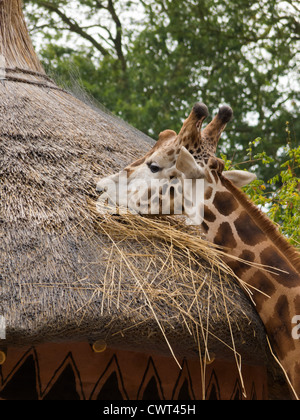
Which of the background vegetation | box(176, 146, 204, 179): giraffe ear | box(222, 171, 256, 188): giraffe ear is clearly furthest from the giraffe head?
the background vegetation

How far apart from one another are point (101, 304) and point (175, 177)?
81 cm

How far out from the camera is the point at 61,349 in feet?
10.1

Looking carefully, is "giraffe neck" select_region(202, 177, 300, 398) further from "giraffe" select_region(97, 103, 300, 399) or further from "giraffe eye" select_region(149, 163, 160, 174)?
"giraffe eye" select_region(149, 163, 160, 174)

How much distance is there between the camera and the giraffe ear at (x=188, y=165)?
10.2ft

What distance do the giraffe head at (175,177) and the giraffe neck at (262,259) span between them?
89 mm

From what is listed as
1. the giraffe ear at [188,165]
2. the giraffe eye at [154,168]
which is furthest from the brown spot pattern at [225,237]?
the giraffe eye at [154,168]

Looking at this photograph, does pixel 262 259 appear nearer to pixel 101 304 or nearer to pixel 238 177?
pixel 238 177

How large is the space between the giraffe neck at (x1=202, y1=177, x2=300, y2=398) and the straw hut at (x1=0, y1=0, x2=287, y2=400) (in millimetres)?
89

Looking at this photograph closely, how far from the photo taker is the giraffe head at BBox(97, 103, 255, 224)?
126 inches

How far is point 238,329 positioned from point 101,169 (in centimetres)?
135

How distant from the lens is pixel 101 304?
2807 mm

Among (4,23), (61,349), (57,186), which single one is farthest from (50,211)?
(4,23)

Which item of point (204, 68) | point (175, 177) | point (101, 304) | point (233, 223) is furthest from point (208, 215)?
point (204, 68)
